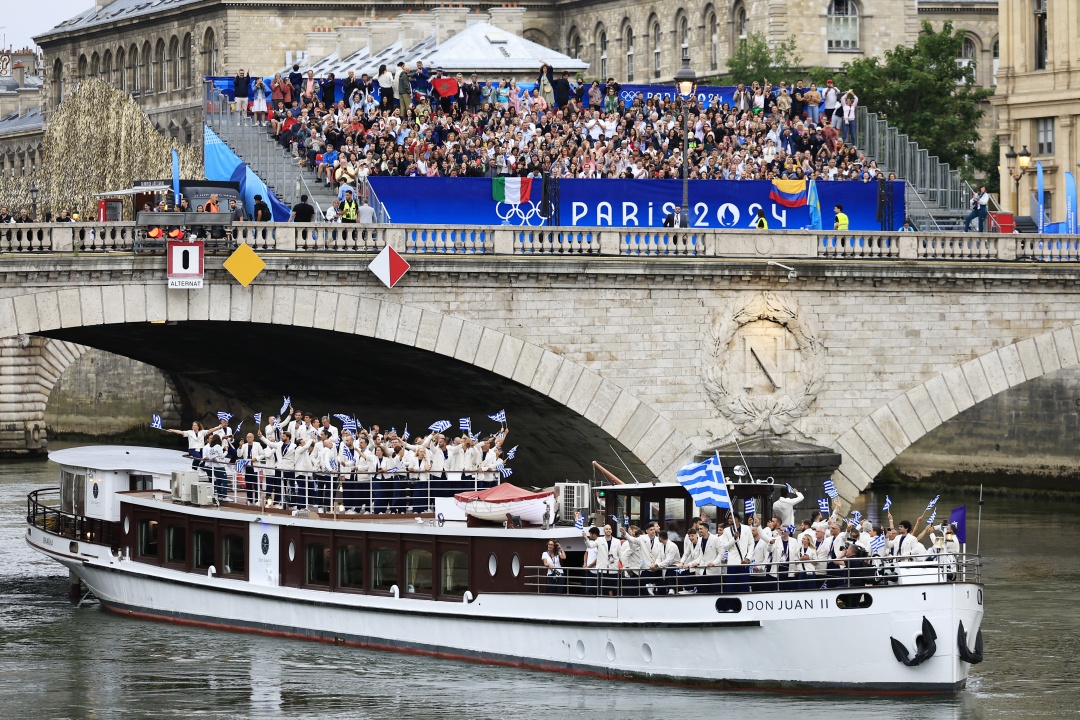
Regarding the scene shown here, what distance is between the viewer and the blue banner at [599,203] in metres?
57.5

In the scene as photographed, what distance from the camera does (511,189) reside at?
5812cm

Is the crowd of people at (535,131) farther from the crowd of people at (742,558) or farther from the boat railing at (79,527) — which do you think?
the crowd of people at (742,558)

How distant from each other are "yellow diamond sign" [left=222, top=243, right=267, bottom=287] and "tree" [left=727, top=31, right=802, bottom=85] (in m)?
47.0

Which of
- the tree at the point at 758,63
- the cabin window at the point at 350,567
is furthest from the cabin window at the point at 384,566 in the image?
the tree at the point at 758,63

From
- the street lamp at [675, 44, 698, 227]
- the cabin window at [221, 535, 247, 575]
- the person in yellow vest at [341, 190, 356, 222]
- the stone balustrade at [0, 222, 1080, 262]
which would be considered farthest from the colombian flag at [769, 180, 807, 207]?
the cabin window at [221, 535, 247, 575]

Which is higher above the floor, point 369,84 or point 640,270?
point 369,84

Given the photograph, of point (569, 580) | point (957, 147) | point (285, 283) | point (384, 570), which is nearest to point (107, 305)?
point (285, 283)

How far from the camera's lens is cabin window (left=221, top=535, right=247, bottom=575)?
5028 centimetres

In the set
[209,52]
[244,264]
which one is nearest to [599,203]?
[244,264]

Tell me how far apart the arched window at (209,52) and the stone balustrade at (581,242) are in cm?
5931

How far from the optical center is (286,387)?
66562 mm

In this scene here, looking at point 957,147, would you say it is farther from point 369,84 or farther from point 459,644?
point 459,644

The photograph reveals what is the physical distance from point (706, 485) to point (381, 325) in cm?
982

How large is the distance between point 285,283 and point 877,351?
1210cm
